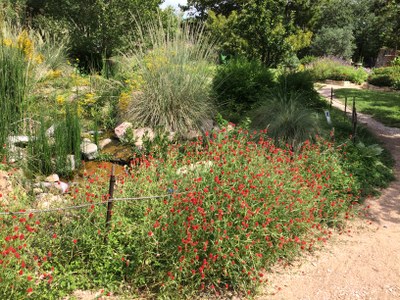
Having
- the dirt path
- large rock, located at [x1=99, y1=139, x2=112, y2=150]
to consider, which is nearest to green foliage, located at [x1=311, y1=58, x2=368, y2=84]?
large rock, located at [x1=99, y1=139, x2=112, y2=150]

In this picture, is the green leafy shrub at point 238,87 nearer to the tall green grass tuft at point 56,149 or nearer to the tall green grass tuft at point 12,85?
the tall green grass tuft at point 56,149

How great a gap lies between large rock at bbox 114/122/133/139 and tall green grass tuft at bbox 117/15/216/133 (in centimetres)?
13

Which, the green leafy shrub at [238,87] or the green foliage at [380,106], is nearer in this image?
the green leafy shrub at [238,87]

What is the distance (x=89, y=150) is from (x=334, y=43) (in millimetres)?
22676

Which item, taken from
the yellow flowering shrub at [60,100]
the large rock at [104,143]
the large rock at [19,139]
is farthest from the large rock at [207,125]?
the large rock at [19,139]

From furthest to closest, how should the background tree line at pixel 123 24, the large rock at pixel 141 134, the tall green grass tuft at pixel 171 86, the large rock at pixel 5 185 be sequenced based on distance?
the background tree line at pixel 123 24, the tall green grass tuft at pixel 171 86, the large rock at pixel 141 134, the large rock at pixel 5 185

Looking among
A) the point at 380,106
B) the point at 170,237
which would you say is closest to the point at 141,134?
the point at 170,237

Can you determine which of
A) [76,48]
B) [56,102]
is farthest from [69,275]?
[76,48]

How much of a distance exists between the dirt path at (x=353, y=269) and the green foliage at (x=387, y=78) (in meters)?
11.6

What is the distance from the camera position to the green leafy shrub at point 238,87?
6379 millimetres

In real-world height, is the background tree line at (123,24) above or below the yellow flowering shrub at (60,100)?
above

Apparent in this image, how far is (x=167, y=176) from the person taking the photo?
A: 11.0ft

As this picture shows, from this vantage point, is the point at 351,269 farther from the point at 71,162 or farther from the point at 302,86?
the point at 302,86

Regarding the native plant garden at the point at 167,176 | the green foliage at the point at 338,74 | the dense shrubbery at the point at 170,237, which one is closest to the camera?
the dense shrubbery at the point at 170,237
